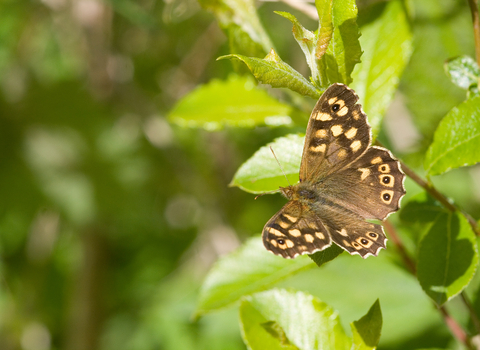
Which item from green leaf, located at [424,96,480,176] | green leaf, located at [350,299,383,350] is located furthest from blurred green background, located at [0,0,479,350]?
green leaf, located at [350,299,383,350]

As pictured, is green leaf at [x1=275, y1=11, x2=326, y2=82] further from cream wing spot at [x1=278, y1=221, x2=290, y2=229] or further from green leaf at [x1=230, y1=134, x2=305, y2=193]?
cream wing spot at [x1=278, y1=221, x2=290, y2=229]

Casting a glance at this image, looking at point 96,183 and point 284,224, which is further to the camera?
→ point 96,183

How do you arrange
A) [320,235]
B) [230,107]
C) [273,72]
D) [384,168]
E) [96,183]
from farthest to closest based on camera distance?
[96,183], [230,107], [384,168], [320,235], [273,72]

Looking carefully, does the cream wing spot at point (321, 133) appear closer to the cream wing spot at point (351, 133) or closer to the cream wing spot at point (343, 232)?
the cream wing spot at point (351, 133)

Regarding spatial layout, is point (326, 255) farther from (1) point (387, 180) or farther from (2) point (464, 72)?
(2) point (464, 72)

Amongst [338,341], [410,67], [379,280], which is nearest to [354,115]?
[338,341]

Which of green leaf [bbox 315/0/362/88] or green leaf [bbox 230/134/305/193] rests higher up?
green leaf [bbox 315/0/362/88]

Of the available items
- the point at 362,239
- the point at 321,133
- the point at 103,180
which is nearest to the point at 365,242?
the point at 362,239
